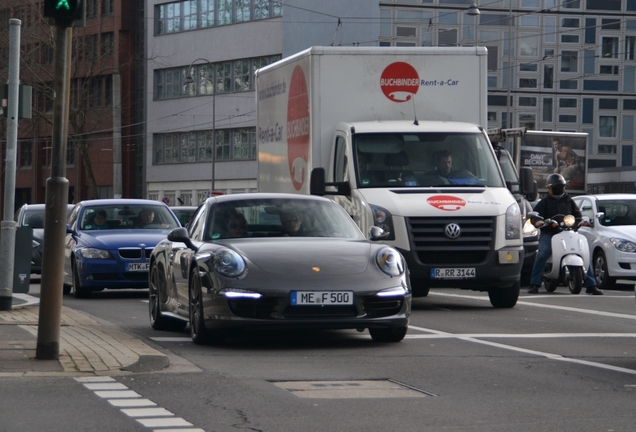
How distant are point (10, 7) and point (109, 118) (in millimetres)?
8861

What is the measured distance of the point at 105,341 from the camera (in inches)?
458

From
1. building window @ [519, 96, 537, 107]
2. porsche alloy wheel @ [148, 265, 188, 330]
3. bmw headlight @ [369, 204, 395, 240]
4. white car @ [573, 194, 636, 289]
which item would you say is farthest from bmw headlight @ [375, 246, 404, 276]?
building window @ [519, 96, 537, 107]

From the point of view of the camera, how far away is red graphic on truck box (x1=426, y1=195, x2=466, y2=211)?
16469mm

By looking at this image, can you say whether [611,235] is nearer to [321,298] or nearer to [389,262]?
[389,262]

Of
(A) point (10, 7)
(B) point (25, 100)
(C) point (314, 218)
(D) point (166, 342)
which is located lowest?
(D) point (166, 342)

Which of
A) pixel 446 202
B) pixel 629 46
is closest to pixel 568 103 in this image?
pixel 629 46

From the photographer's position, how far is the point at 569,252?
20.9m

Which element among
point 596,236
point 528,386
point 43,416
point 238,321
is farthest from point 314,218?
point 596,236

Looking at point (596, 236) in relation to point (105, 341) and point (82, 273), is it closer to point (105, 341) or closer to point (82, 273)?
point (82, 273)

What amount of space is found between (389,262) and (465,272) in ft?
16.6

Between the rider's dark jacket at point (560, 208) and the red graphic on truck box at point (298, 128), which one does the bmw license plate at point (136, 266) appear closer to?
the red graphic on truck box at point (298, 128)

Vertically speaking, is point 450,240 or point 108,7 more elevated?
point 108,7

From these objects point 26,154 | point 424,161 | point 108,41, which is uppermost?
point 108,41

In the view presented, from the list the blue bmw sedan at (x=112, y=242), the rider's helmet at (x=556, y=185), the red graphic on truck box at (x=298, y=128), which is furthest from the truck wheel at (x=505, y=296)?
the blue bmw sedan at (x=112, y=242)
